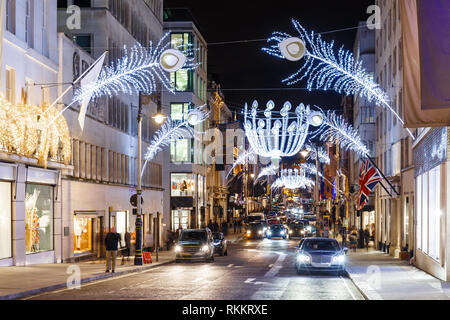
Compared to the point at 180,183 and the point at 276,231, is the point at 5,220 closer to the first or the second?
the point at 276,231

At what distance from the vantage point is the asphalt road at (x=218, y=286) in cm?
2014

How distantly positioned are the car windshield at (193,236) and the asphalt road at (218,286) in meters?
6.57

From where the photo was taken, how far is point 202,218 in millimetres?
79250

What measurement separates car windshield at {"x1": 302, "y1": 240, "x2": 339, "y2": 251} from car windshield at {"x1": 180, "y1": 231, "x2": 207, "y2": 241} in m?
9.93

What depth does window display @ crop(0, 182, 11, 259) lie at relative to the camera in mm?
29911

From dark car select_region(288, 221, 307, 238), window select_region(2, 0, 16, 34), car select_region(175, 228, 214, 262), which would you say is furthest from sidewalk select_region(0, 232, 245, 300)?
dark car select_region(288, 221, 307, 238)

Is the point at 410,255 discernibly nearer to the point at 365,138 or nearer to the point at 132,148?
the point at 132,148

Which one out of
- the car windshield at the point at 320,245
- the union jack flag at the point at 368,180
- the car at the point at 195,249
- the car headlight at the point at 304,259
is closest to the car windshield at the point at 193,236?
the car at the point at 195,249

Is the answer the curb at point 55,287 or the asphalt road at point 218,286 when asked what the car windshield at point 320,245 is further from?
the curb at point 55,287

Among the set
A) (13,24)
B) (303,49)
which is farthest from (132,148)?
(303,49)

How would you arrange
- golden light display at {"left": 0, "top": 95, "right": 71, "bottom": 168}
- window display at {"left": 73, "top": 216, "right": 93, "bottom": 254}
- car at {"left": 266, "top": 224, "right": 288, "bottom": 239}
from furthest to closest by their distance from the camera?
1. car at {"left": 266, "top": 224, "right": 288, "bottom": 239}
2. window display at {"left": 73, "top": 216, "right": 93, "bottom": 254}
3. golden light display at {"left": 0, "top": 95, "right": 71, "bottom": 168}

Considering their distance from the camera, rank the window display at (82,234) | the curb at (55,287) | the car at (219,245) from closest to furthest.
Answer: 1. the curb at (55,287)
2. the window display at (82,234)
3. the car at (219,245)

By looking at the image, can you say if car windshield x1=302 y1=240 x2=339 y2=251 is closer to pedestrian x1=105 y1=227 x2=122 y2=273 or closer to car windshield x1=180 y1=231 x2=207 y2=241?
pedestrian x1=105 y1=227 x2=122 y2=273

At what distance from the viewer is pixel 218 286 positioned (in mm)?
23328
